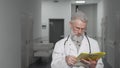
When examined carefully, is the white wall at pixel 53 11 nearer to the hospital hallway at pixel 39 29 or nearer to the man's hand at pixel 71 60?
the hospital hallway at pixel 39 29

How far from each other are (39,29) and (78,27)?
8996 mm

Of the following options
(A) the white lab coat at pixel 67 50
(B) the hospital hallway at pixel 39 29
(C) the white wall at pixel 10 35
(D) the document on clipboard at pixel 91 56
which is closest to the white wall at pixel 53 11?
(B) the hospital hallway at pixel 39 29

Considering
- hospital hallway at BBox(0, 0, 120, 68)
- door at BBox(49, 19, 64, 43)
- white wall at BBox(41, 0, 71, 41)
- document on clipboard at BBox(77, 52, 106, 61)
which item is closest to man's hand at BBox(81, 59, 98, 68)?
document on clipboard at BBox(77, 52, 106, 61)

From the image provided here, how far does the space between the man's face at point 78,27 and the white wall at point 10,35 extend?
304cm

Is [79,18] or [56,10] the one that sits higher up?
[56,10]

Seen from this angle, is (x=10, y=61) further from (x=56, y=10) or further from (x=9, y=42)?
(x=56, y=10)

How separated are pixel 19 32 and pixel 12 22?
0.81 m

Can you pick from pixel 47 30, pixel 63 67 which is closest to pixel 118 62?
pixel 63 67

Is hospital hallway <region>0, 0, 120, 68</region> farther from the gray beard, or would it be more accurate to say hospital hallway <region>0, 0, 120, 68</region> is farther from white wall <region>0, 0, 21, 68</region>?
the gray beard

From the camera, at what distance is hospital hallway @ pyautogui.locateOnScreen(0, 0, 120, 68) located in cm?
527

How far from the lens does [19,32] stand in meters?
6.41

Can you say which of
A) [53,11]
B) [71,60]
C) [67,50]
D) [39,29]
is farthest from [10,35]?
[53,11]

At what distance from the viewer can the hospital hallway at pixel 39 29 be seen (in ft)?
17.3

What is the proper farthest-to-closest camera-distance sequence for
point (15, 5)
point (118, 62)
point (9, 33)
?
point (118, 62), point (15, 5), point (9, 33)
